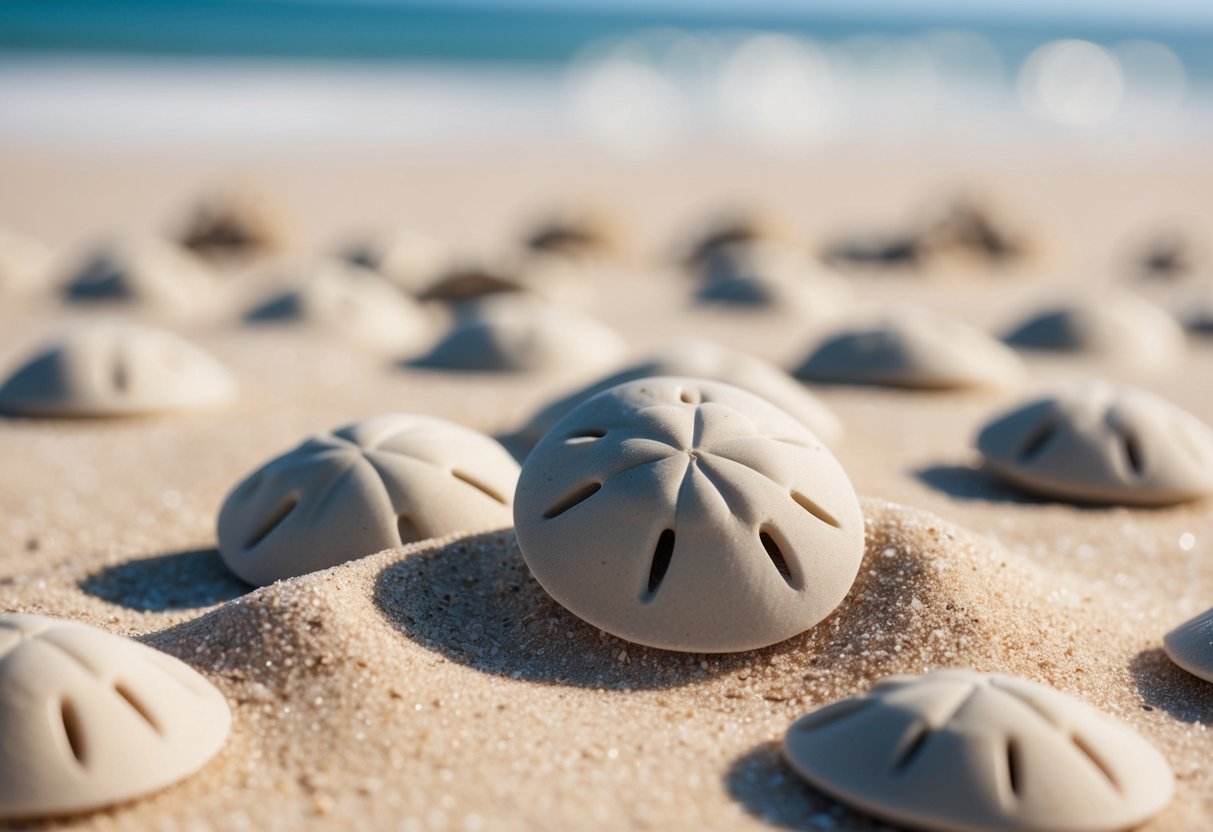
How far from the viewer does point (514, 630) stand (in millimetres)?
2605

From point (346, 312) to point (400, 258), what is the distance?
211cm

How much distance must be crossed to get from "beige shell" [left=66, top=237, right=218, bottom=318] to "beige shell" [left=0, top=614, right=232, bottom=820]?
5.33 m

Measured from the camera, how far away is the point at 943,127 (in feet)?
76.6

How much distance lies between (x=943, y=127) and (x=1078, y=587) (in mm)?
21688

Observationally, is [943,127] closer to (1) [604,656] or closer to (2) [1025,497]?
(2) [1025,497]

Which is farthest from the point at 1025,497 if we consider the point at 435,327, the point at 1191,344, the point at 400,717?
the point at 435,327

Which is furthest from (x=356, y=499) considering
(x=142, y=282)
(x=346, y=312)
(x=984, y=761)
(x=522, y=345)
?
(x=142, y=282)

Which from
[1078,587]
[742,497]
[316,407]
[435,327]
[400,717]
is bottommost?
[435,327]

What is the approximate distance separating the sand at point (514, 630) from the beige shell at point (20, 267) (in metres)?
3.15

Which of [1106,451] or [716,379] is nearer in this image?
[1106,451]

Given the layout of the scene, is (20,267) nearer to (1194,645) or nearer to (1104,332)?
(1104,332)

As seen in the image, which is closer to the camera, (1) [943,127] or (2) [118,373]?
(2) [118,373]

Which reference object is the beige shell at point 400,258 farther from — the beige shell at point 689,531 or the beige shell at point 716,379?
the beige shell at point 689,531

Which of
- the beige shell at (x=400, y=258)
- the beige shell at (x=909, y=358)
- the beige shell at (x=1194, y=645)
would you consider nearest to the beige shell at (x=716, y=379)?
the beige shell at (x=909, y=358)
